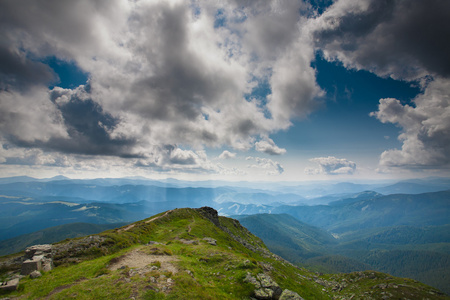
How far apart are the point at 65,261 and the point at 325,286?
8647cm

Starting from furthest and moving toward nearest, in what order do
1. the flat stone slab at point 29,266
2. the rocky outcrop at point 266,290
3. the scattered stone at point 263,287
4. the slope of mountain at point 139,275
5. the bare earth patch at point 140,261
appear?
the bare earth patch at point 140,261 < the flat stone slab at point 29,266 < the scattered stone at point 263,287 < the rocky outcrop at point 266,290 < the slope of mountain at point 139,275

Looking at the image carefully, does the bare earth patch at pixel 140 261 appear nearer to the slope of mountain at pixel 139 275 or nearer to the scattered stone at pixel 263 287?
the slope of mountain at pixel 139 275

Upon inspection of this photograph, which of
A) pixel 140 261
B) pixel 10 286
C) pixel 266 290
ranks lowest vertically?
→ pixel 266 290

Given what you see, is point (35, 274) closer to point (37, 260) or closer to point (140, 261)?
point (37, 260)

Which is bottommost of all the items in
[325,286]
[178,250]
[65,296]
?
[325,286]

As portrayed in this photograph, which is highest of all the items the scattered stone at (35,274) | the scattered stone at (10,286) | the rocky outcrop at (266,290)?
the scattered stone at (10,286)

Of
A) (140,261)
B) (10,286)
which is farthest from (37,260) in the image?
(140,261)

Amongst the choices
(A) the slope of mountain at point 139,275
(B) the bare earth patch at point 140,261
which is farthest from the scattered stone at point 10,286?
(B) the bare earth patch at point 140,261

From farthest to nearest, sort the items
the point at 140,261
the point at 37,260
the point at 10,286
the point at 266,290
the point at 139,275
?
the point at 140,261 → the point at 37,260 → the point at 266,290 → the point at 139,275 → the point at 10,286

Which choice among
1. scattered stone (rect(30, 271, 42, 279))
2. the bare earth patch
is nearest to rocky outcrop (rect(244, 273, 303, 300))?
the bare earth patch

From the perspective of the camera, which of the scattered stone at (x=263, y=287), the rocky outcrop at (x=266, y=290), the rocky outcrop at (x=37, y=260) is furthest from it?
the rocky outcrop at (x=37, y=260)

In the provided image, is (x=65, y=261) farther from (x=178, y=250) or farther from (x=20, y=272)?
(x=178, y=250)

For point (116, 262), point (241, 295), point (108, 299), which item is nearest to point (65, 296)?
point (108, 299)

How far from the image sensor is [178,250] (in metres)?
38.4
